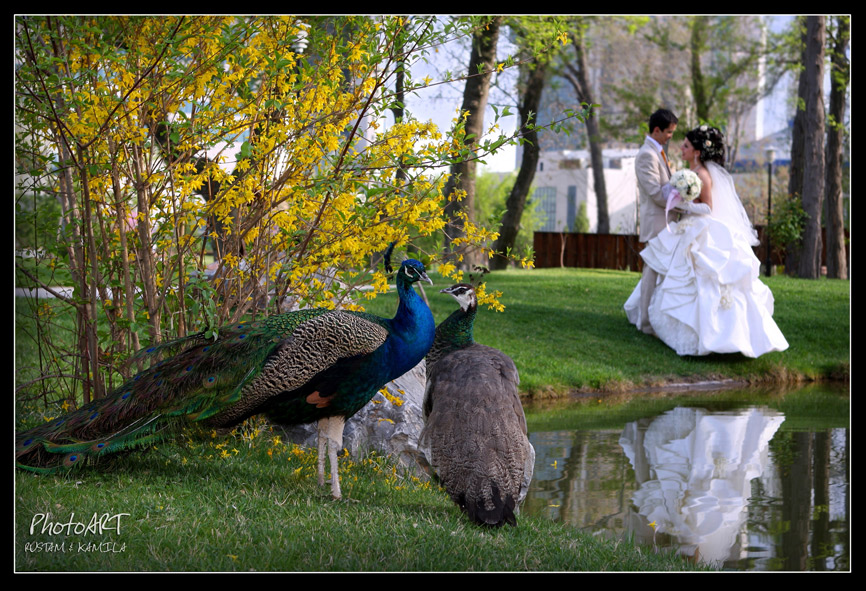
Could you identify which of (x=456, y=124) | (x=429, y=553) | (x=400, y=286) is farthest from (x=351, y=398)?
(x=456, y=124)

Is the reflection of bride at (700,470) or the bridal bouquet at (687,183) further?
the bridal bouquet at (687,183)

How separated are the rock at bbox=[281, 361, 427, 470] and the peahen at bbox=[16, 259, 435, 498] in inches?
45.8

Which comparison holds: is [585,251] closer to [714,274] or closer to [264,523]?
[714,274]

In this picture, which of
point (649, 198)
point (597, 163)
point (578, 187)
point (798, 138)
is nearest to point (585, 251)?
point (597, 163)

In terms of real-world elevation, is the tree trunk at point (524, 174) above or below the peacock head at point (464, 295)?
above

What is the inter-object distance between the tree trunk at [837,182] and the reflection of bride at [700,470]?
616 cm

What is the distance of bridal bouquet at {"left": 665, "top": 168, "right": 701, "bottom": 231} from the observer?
10031mm

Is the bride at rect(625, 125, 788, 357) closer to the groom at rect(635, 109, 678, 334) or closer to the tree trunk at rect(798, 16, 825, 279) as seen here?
the groom at rect(635, 109, 678, 334)

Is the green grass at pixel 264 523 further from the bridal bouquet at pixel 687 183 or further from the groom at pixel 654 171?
the groom at pixel 654 171

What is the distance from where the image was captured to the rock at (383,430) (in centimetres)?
589

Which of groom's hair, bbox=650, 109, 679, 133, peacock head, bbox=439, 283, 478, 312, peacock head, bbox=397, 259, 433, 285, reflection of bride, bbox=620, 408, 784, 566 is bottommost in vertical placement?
reflection of bride, bbox=620, 408, 784, 566

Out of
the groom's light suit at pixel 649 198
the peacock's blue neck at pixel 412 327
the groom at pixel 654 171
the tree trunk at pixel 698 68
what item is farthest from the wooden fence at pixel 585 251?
the peacock's blue neck at pixel 412 327

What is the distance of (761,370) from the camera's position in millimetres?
10148

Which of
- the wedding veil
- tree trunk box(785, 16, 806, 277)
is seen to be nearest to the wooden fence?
tree trunk box(785, 16, 806, 277)
